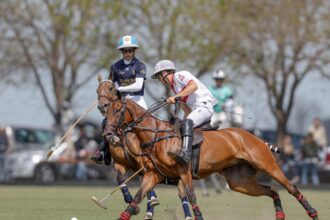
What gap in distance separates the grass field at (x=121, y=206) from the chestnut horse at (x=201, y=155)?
942 millimetres

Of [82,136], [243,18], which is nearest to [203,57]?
[243,18]

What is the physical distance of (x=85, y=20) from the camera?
44500mm

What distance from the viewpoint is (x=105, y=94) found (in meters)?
15.4

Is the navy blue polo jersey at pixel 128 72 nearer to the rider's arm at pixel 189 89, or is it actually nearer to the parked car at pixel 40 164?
the rider's arm at pixel 189 89

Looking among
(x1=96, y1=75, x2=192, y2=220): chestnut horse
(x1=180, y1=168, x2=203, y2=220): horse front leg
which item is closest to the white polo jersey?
(x1=96, y1=75, x2=192, y2=220): chestnut horse

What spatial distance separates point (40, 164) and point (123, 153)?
18411mm

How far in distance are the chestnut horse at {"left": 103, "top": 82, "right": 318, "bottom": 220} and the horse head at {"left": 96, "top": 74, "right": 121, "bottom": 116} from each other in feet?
0.18

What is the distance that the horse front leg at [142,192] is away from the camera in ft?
48.5

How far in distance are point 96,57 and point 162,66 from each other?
29859 millimetres

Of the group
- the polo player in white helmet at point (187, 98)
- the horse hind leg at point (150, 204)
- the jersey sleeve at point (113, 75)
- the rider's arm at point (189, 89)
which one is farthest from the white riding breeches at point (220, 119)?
the rider's arm at point (189, 89)

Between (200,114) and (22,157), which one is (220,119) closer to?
(200,114)

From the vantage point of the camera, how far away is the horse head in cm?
1533

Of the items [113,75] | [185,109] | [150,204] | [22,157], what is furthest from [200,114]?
[22,157]

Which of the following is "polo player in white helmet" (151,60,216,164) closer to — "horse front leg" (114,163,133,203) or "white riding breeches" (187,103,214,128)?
"white riding breeches" (187,103,214,128)
